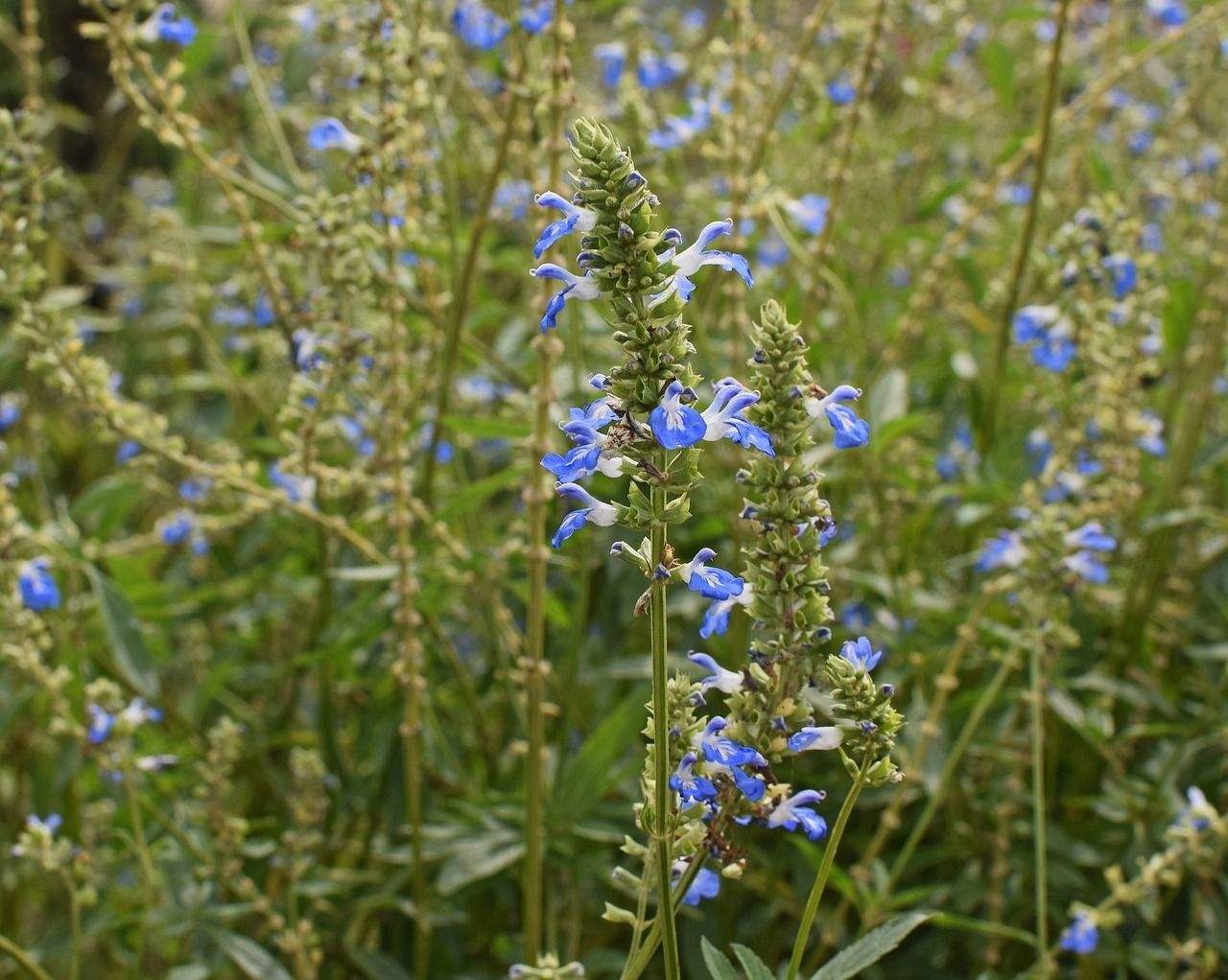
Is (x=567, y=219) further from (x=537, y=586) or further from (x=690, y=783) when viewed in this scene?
(x=537, y=586)

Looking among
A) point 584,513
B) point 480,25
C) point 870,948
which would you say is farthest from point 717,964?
point 480,25

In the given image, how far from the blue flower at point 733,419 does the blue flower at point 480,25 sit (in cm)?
212

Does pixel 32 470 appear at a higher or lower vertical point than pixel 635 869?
higher

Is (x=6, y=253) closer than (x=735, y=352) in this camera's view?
Yes

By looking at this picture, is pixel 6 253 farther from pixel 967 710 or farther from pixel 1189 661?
pixel 1189 661

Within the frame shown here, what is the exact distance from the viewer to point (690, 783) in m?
1.67

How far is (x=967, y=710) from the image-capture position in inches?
132

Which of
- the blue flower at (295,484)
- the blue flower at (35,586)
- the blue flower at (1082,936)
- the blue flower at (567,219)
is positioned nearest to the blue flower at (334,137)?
the blue flower at (295,484)

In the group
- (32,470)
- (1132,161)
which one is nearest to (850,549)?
(32,470)

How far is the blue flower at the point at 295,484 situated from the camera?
3.13 m

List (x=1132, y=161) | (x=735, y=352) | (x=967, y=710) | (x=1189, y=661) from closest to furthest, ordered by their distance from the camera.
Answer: (x=735, y=352)
(x=967, y=710)
(x=1189, y=661)
(x=1132, y=161)

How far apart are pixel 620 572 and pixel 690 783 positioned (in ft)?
6.21

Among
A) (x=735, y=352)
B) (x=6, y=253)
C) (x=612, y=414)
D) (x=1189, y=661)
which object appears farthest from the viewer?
(x=1189, y=661)

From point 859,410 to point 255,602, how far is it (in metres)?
1.97
